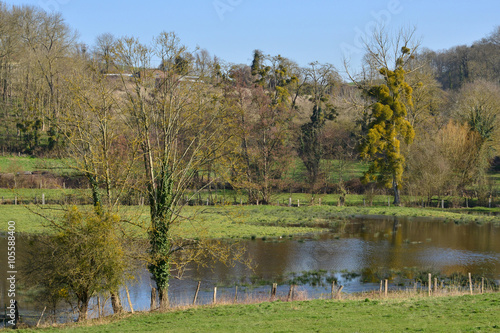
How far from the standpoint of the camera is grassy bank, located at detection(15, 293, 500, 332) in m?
14.5

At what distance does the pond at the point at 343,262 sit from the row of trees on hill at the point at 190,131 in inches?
72.6

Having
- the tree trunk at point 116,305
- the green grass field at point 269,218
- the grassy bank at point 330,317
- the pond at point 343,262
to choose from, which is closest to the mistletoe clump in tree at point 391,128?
the green grass field at point 269,218

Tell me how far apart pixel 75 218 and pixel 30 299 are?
5535mm

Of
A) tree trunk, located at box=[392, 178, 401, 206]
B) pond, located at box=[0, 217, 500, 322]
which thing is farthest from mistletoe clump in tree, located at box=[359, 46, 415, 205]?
pond, located at box=[0, 217, 500, 322]

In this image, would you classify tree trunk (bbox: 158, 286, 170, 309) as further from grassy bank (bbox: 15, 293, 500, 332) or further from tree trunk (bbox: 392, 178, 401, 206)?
tree trunk (bbox: 392, 178, 401, 206)

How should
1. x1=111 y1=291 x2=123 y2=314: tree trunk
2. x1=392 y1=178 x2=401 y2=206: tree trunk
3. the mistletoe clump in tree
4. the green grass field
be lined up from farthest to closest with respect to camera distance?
x1=392 y1=178 x2=401 y2=206: tree trunk < the mistletoe clump in tree < the green grass field < x1=111 y1=291 x2=123 y2=314: tree trunk

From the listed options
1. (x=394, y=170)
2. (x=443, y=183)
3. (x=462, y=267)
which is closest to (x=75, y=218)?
(x=462, y=267)

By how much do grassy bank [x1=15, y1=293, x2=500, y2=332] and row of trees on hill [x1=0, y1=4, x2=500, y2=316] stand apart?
2.09m

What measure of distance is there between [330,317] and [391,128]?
41.0 metres

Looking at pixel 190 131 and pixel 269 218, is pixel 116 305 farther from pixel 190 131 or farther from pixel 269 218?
pixel 269 218

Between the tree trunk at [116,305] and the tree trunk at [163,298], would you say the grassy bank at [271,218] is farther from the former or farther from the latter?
the tree trunk at [116,305]

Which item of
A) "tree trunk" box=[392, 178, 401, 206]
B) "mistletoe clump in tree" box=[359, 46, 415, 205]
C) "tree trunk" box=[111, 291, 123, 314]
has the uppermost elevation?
"mistletoe clump in tree" box=[359, 46, 415, 205]

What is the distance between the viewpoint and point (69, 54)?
6881 cm

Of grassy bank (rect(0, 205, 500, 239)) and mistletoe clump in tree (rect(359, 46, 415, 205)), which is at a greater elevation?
mistletoe clump in tree (rect(359, 46, 415, 205))
